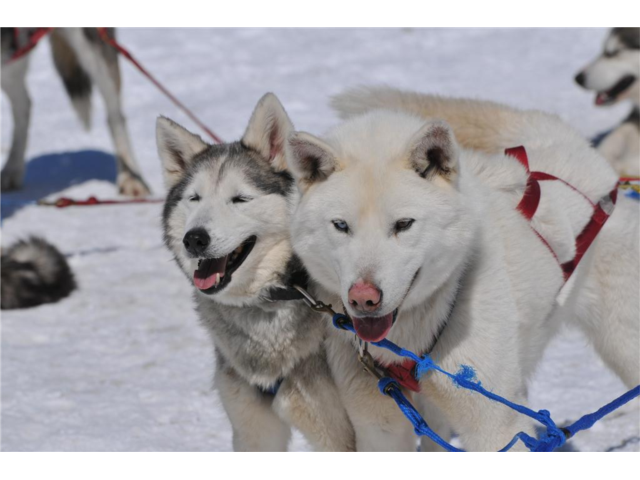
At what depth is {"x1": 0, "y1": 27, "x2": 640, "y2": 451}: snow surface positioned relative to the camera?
11.8ft

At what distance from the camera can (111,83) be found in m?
6.79

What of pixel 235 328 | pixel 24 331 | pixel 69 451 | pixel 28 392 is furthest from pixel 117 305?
pixel 235 328

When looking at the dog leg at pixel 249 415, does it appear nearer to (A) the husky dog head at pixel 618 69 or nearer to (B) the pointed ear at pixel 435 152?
(B) the pointed ear at pixel 435 152

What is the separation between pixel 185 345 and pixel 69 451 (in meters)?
1.13

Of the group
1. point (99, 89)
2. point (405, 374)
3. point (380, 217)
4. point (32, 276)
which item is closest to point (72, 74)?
point (99, 89)

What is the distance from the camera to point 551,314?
269cm

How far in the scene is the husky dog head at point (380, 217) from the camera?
2.07 meters

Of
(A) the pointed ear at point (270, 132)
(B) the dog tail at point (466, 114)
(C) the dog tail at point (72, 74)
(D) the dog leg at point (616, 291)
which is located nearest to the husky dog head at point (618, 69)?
(C) the dog tail at point (72, 74)

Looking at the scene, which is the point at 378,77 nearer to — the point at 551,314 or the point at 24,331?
the point at 24,331

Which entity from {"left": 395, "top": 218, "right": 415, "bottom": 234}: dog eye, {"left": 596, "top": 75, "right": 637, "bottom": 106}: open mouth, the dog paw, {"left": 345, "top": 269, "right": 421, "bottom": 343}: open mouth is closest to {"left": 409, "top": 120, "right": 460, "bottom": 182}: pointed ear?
{"left": 395, "top": 218, "right": 415, "bottom": 234}: dog eye

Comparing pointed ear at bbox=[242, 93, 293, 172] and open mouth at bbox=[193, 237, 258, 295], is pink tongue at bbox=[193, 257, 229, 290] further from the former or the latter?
pointed ear at bbox=[242, 93, 293, 172]

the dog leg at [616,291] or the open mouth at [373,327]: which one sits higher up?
the open mouth at [373,327]

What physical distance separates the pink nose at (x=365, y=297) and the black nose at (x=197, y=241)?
58 centimetres

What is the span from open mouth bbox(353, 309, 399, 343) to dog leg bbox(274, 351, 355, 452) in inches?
21.8
